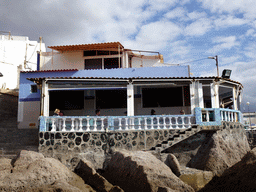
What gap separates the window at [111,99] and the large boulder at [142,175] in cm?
670

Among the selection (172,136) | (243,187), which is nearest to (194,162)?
(172,136)

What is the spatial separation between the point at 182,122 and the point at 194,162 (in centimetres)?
191

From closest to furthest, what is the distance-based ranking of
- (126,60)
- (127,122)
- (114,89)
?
1. (127,122)
2. (114,89)
3. (126,60)

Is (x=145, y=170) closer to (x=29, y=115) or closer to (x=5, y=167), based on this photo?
(x=5, y=167)

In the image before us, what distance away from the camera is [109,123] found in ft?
40.2

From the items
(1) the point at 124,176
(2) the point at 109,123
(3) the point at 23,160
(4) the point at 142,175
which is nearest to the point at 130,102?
(2) the point at 109,123

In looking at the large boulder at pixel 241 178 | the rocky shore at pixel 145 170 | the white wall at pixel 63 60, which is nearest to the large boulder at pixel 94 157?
the rocky shore at pixel 145 170

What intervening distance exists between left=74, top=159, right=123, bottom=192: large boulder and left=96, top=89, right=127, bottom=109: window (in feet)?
19.7

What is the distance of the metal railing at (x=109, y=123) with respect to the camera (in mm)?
12023

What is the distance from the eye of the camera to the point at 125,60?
1839cm

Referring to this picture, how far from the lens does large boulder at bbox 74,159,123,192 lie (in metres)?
8.70

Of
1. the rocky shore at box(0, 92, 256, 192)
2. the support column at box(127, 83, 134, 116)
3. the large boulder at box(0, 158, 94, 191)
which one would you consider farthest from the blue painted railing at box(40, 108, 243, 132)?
the large boulder at box(0, 158, 94, 191)

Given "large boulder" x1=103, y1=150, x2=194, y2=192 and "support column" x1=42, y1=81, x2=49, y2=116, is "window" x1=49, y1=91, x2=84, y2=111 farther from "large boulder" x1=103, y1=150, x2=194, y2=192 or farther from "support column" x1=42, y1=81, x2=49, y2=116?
"large boulder" x1=103, y1=150, x2=194, y2=192

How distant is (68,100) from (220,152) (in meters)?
9.71
